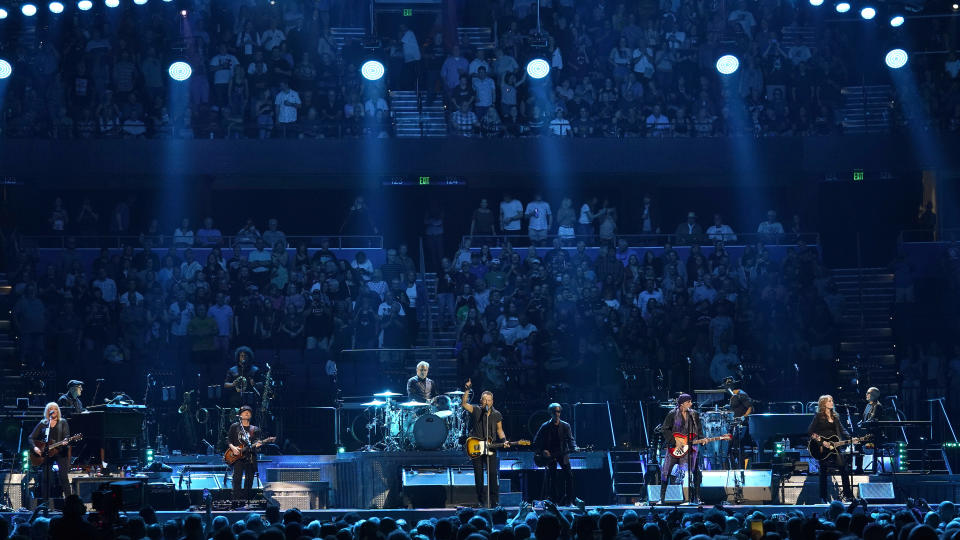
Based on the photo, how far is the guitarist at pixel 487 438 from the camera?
770 inches

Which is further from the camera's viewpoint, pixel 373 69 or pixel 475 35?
pixel 475 35

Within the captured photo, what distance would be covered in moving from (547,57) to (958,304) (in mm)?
9311

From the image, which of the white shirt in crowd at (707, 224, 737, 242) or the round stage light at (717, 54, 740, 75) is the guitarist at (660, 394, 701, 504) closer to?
the white shirt in crowd at (707, 224, 737, 242)

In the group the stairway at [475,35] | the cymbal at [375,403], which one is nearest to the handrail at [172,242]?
the stairway at [475,35]

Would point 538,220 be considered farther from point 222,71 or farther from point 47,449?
point 47,449

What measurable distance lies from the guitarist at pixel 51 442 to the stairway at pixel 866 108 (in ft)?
56.9

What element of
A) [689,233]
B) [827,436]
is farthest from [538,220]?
[827,436]

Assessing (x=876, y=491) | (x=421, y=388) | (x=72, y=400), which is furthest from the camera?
(x=421, y=388)

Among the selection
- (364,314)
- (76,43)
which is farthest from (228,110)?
(364,314)

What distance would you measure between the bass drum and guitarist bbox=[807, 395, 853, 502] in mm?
5139

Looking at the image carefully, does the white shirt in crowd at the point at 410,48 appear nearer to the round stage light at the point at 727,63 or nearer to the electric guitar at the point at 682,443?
the round stage light at the point at 727,63

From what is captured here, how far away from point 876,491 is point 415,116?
1412cm

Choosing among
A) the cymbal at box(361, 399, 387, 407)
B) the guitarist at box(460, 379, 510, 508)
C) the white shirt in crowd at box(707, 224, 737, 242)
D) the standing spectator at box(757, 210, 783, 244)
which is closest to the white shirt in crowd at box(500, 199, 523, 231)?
the white shirt in crowd at box(707, 224, 737, 242)

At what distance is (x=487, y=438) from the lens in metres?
19.6
